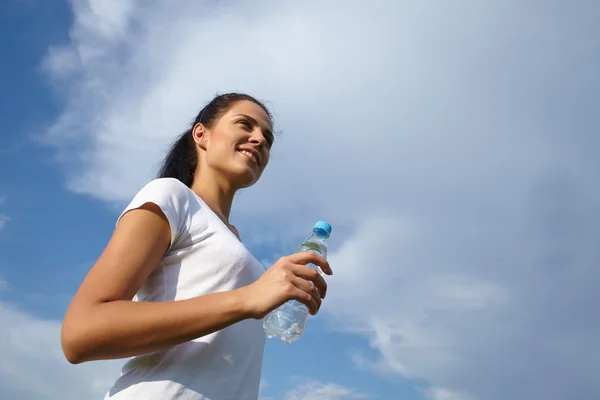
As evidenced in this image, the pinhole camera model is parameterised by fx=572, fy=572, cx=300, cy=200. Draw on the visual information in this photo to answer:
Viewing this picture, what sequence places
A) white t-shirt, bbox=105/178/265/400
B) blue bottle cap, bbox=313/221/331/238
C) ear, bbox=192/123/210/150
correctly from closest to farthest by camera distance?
white t-shirt, bbox=105/178/265/400 < blue bottle cap, bbox=313/221/331/238 < ear, bbox=192/123/210/150

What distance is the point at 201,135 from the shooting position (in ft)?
15.6

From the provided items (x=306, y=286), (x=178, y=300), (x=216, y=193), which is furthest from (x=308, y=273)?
(x=216, y=193)

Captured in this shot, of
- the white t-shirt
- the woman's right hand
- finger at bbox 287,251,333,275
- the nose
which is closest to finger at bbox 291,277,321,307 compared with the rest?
the woman's right hand

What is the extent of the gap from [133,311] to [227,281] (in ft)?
2.40

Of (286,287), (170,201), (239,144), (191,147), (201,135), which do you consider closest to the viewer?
(286,287)

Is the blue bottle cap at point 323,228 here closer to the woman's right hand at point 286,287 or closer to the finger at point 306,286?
the woman's right hand at point 286,287

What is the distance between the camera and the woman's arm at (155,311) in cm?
278

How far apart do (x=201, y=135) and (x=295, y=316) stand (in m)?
1.72

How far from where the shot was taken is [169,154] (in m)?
5.20

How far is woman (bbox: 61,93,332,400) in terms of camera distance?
280 centimetres

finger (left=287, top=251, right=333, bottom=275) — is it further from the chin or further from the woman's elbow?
the chin

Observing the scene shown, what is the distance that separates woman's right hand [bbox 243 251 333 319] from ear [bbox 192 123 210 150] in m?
2.06

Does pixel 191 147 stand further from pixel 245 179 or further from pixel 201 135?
pixel 245 179

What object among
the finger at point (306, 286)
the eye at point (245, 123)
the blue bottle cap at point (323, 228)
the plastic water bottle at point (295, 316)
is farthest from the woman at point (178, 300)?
the eye at point (245, 123)
